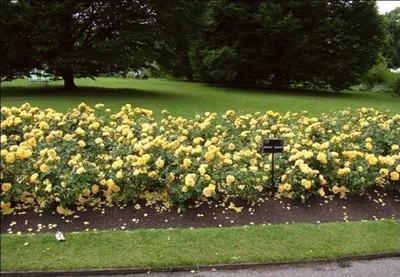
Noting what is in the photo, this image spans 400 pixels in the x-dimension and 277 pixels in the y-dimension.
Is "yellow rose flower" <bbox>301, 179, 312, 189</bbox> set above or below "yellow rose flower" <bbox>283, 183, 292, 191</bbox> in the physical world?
above

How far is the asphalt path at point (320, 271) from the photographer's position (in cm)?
278

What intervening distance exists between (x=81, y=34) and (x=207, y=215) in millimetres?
13502

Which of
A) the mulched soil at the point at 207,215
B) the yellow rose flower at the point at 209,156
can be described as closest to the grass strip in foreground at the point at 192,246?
the mulched soil at the point at 207,215

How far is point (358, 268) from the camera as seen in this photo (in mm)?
2963

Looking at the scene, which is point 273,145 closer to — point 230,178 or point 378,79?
point 230,178

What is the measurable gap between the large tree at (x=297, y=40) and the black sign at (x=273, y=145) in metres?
15.7

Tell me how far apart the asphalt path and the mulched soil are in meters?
0.62

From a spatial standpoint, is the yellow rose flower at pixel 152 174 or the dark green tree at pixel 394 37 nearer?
the yellow rose flower at pixel 152 174

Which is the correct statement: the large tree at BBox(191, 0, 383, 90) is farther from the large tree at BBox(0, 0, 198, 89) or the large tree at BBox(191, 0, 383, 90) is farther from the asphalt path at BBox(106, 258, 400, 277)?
the asphalt path at BBox(106, 258, 400, 277)

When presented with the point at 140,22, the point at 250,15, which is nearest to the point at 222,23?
the point at 250,15

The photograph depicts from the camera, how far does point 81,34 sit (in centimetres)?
1534

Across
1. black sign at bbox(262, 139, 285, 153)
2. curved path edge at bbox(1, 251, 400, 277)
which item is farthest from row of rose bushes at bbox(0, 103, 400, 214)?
curved path edge at bbox(1, 251, 400, 277)

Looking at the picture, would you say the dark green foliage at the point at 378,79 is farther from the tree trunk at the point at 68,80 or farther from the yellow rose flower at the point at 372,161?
the yellow rose flower at the point at 372,161

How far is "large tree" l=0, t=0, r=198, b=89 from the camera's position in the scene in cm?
1327
